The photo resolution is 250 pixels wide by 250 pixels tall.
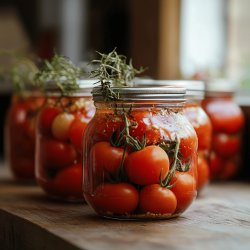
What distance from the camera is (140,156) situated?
0.88 meters

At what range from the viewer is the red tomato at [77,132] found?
1.07m

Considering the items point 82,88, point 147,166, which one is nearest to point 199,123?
point 82,88

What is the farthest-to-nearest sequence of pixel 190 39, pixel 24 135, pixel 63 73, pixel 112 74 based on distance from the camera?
pixel 190 39
pixel 24 135
pixel 63 73
pixel 112 74

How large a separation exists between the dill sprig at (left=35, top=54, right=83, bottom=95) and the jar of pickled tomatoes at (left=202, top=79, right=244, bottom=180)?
34 cm

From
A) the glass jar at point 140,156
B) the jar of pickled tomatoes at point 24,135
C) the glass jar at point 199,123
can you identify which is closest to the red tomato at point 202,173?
the glass jar at point 199,123

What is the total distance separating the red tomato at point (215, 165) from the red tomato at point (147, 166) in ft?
1.55

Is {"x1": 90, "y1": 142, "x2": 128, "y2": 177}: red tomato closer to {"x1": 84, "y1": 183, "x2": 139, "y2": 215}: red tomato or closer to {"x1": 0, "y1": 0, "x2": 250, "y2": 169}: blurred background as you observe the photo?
{"x1": 84, "y1": 183, "x2": 139, "y2": 215}: red tomato

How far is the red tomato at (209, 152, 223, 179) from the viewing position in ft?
4.45

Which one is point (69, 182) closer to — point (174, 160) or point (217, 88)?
point (174, 160)

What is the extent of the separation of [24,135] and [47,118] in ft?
0.77

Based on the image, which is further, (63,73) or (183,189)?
(63,73)

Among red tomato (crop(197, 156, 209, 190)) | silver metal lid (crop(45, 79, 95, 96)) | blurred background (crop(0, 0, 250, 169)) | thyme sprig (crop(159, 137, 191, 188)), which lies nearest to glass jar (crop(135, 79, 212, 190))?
red tomato (crop(197, 156, 209, 190))

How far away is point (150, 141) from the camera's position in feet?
2.97

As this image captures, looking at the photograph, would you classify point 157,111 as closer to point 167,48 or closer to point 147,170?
point 147,170
